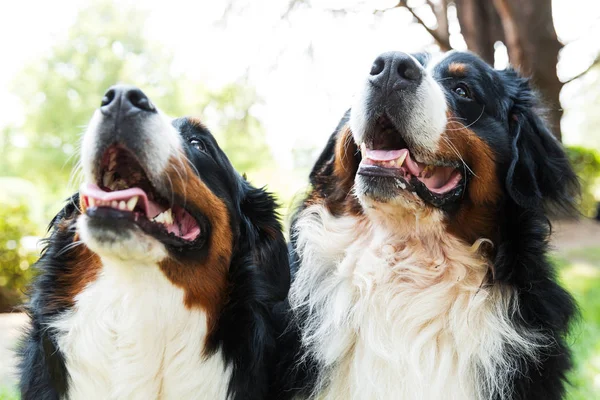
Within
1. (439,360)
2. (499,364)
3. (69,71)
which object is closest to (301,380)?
(439,360)

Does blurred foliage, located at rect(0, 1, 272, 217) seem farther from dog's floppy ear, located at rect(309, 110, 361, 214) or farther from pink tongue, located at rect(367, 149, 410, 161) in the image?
pink tongue, located at rect(367, 149, 410, 161)

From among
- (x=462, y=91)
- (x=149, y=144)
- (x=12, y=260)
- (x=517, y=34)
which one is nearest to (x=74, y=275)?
(x=149, y=144)

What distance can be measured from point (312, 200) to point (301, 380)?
92cm

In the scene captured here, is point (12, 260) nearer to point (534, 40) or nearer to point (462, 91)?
point (462, 91)

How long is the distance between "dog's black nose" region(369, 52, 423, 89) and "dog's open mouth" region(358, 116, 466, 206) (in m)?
0.17

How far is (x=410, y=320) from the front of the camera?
2.66 metres

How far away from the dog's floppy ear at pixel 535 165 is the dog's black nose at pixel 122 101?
65.8 inches

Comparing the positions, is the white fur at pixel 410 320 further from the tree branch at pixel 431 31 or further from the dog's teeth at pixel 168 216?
the tree branch at pixel 431 31

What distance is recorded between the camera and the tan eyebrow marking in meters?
2.89

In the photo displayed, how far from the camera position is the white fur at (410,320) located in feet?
8.40

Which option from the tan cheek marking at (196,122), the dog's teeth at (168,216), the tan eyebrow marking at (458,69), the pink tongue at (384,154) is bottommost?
the pink tongue at (384,154)

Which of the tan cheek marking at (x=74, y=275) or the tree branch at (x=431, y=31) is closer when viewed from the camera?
the tan cheek marking at (x=74, y=275)

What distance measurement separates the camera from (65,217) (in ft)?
9.20

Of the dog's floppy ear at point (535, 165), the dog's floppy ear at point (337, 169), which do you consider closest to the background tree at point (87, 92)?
the dog's floppy ear at point (337, 169)
